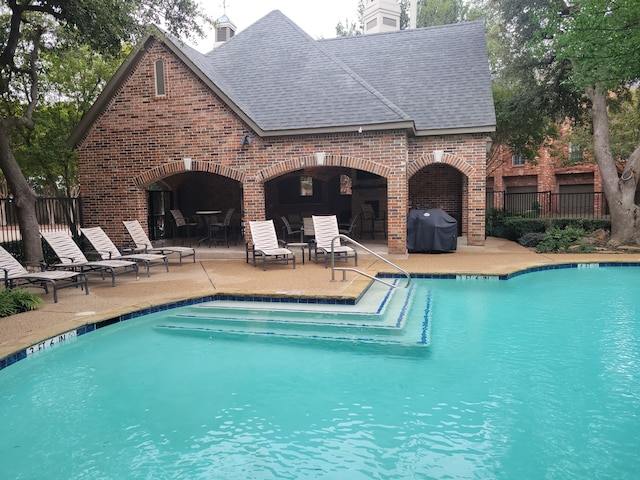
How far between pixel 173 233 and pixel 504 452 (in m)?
15.2

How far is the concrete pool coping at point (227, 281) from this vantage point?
6109mm

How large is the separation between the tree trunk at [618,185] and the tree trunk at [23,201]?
1526cm

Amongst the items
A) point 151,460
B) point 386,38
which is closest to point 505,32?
point 386,38

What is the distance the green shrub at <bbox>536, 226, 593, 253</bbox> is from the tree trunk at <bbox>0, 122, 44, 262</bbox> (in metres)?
12.6

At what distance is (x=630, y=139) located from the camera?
22453mm

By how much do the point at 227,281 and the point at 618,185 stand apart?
11978 mm

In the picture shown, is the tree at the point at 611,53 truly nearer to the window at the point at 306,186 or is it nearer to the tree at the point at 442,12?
the window at the point at 306,186

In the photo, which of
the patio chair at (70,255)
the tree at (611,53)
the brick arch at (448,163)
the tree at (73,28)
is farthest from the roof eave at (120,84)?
the tree at (611,53)

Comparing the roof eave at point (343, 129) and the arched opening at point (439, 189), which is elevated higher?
the roof eave at point (343, 129)

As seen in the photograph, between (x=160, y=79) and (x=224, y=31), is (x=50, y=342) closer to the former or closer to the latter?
(x=160, y=79)

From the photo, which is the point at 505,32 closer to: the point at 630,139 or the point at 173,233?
the point at 630,139

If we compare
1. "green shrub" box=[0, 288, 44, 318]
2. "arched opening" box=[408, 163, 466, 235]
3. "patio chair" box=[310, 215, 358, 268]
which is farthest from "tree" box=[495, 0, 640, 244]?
"green shrub" box=[0, 288, 44, 318]

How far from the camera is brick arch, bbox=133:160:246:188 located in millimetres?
12305

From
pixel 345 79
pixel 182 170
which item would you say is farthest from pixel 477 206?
pixel 182 170
